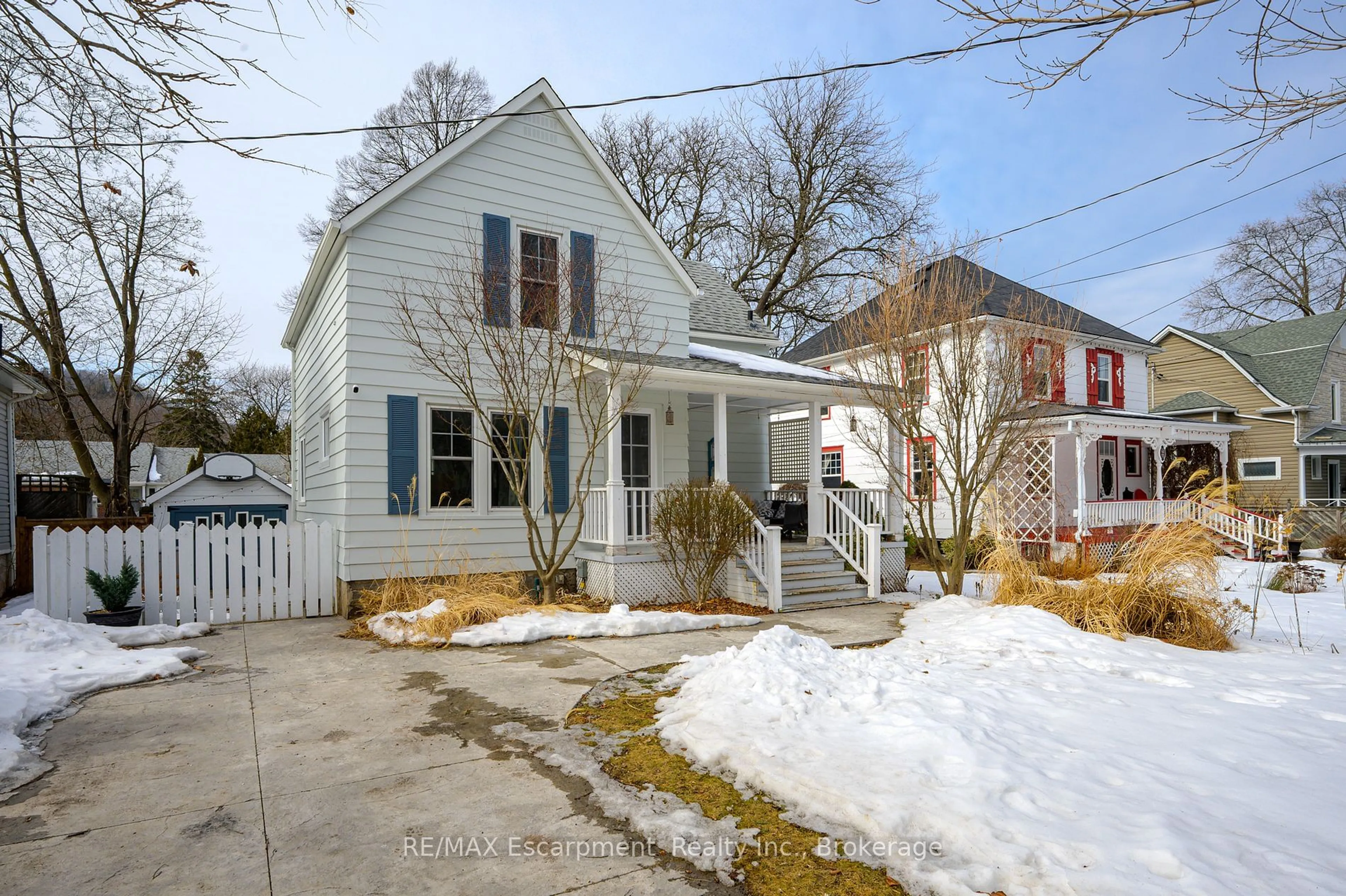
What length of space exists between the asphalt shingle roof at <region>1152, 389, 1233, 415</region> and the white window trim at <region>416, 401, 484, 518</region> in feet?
70.8

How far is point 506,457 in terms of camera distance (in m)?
10.1

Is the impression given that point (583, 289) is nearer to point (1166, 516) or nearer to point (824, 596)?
point (824, 596)

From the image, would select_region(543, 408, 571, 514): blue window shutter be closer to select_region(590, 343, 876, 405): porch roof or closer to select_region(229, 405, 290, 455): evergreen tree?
select_region(590, 343, 876, 405): porch roof

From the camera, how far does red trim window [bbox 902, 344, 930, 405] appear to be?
9469 millimetres

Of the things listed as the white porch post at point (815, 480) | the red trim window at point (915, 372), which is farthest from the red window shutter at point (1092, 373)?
the red trim window at point (915, 372)

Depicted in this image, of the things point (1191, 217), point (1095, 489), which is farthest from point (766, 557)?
point (1095, 489)

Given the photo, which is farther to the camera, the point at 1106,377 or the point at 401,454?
the point at 1106,377

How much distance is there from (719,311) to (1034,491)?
8542 millimetres

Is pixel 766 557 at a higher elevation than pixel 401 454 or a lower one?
lower

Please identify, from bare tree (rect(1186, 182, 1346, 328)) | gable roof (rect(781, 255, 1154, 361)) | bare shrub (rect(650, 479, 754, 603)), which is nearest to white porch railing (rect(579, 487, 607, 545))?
bare shrub (rect(650, 479, 754, 603))

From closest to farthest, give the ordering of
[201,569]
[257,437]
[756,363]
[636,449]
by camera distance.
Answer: [201,569], [636,449], [756,363], [257,437]

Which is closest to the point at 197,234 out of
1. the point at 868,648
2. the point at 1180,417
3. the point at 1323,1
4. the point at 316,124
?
the point at 316,124

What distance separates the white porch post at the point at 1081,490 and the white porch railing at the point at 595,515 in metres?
11.2

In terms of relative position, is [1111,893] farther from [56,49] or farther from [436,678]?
[56,49]
